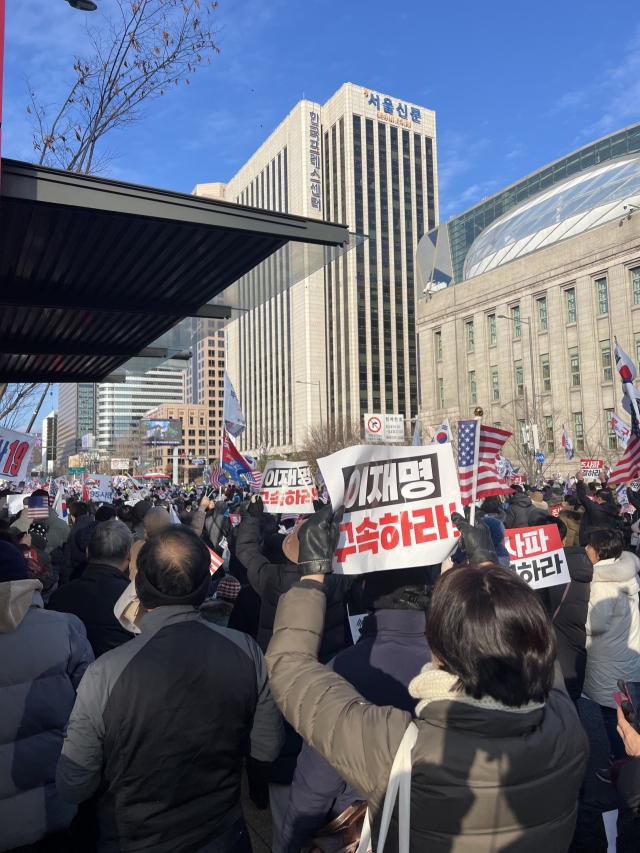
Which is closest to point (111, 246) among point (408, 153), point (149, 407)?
point (408, 153)

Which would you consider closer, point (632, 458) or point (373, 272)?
point (632, 458)

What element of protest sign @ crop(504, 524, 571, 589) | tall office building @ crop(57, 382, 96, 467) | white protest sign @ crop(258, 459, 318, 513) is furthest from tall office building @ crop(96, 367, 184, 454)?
protest sign @ crop(504, 524, 571, 589)

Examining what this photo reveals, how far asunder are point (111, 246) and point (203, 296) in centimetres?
153

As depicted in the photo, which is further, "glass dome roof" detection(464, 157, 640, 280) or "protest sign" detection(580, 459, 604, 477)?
"glass dome roof" detection(464, 157, 640, 280)

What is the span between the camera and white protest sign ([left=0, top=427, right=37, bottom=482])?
8.03 metres

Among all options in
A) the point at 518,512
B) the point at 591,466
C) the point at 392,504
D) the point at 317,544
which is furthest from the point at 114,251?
the point at 591,466

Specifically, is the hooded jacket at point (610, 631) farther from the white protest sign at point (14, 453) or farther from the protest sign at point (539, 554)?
the white protest sign at point (14, 453)

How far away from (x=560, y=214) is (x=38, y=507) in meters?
46.4

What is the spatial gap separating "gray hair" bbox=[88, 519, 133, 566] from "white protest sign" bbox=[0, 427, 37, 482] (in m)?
4.37

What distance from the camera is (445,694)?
1.62 m

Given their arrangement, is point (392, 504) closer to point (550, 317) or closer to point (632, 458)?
point (632, 458)

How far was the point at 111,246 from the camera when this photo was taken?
5277mm

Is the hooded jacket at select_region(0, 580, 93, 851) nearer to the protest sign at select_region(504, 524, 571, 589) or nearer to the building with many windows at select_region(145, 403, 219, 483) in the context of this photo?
the protest sign at select_region(504, 524, 571, 589)

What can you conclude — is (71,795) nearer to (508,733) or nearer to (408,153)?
(508,733)
